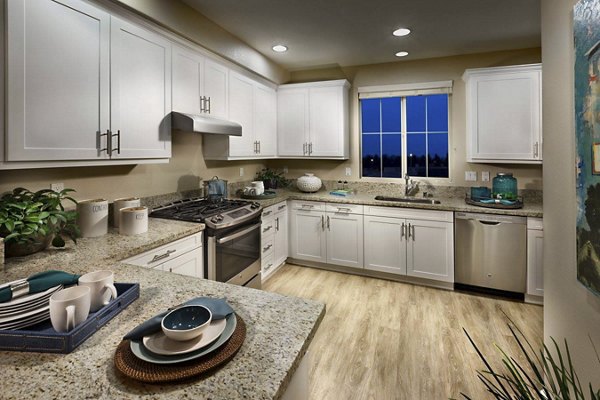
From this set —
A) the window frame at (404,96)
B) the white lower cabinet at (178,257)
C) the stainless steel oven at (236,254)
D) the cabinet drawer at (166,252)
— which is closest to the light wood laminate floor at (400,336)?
the stainless steel oven at (236,254)

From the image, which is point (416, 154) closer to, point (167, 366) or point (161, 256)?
point (161, 256)

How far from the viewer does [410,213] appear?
135 inches

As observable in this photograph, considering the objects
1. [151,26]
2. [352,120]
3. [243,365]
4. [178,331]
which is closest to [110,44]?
[151,26]

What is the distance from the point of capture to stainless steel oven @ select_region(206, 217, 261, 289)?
2.46m

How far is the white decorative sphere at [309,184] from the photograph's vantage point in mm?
4137

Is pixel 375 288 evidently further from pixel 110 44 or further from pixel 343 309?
pixel 110 44

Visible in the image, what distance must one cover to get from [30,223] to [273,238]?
237 cm

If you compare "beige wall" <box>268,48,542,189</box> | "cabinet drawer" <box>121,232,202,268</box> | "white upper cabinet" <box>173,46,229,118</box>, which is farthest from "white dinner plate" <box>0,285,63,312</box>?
"beige wall" <box>268,48,542,189</box>

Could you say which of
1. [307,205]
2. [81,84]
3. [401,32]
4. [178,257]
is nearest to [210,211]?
[178,257]

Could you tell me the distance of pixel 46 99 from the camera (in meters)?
1.68

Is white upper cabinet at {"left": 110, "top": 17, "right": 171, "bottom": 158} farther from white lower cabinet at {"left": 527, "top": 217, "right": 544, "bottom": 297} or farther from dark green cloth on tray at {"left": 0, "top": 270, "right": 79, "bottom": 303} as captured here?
white lower cabinet at {"left": 527, "top": 217, "right": 544, "bottom": 297}

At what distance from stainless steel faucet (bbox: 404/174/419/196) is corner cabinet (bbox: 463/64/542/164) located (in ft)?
2.47

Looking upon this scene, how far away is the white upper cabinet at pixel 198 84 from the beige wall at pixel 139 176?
0.39m

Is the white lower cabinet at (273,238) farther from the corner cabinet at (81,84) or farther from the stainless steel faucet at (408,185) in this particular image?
the stainless steel faucet at (408,185)
